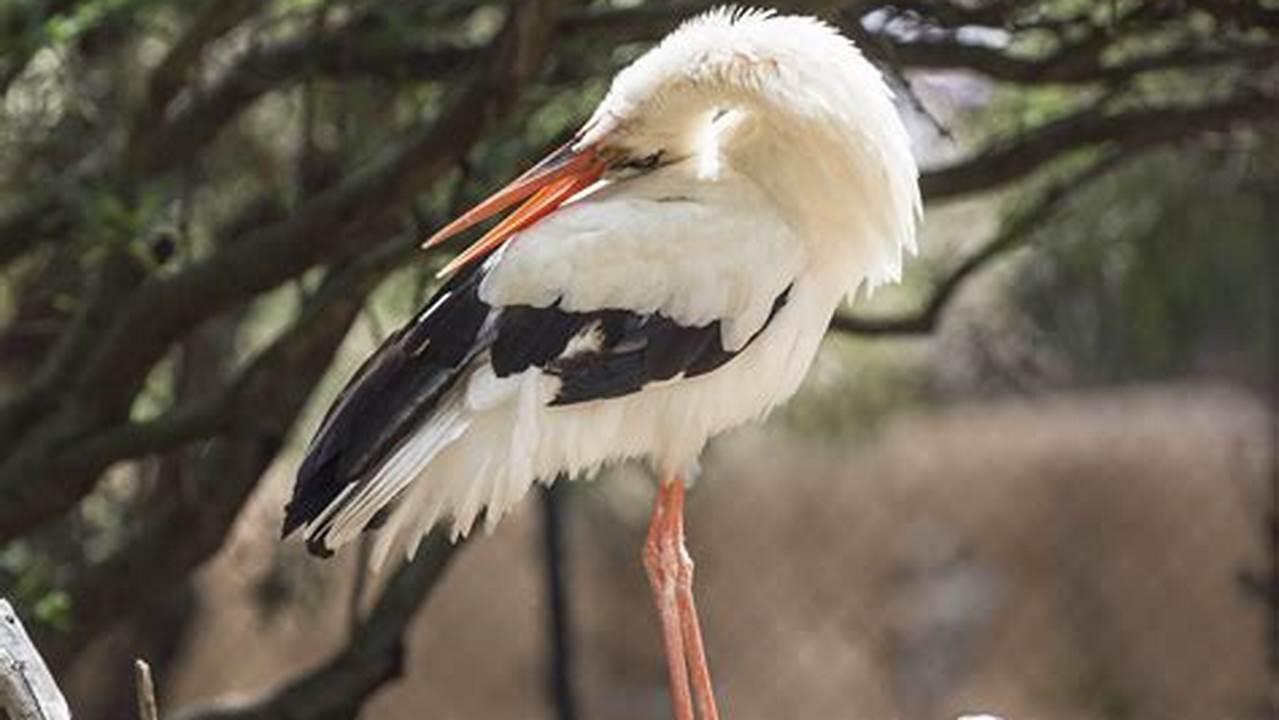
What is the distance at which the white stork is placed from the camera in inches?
221

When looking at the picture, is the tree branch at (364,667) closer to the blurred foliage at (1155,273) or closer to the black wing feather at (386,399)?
the black wing feather at (386,399)

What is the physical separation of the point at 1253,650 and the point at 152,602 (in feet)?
24.5

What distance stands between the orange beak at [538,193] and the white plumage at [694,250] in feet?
0.10

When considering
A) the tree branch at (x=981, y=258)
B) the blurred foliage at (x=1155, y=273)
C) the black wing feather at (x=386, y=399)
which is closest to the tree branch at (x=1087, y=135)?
the tree branch at (x=981, y=258)

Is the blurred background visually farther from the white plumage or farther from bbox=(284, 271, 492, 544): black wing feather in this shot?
bbox=(284, 271, 492, 544): black wing feather

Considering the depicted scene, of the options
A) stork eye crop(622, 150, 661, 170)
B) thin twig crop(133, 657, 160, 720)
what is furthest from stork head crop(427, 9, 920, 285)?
thin twig crop(133, 657, 160, 720)

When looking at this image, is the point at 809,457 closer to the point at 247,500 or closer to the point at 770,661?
the point at 770,661

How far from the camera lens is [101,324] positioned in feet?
23.8

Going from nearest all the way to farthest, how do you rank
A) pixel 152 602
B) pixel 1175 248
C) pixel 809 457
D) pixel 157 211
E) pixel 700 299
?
pixel 700 299, pixel 157 211, pixel 152 602, pixel 1175 248, pixel 809 457

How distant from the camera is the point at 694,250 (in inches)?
224

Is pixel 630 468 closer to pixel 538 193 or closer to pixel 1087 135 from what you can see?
pixel 1087 135

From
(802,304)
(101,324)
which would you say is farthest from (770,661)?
(802,304)

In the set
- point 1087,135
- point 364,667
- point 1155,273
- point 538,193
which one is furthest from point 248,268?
point 1155,273

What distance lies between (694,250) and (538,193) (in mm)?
369
